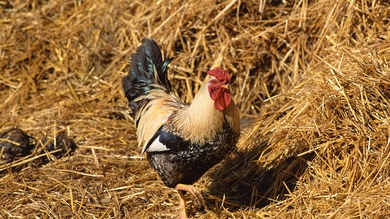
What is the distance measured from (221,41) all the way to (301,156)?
6.41 feet

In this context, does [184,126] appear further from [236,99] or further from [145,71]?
[236,99]

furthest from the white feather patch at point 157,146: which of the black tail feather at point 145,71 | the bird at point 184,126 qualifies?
the black tail feather at point 145,71

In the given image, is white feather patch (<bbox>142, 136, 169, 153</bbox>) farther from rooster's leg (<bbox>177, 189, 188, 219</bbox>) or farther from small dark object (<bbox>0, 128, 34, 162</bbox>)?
small dark object (<bbox>0, 128, 34, 162</bbox>)

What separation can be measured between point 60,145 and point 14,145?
44 cm

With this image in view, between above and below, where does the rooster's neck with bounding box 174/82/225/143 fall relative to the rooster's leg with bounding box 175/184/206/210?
above

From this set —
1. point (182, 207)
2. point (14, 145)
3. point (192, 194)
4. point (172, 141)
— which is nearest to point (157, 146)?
point (172, 141)

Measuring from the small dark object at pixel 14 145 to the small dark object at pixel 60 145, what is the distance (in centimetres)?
16

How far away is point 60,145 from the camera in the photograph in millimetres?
5875

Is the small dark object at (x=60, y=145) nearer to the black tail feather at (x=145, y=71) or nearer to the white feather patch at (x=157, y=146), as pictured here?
the black tail feather at (x=145, y=71)

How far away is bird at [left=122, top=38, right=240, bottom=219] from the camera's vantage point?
4.41 meters

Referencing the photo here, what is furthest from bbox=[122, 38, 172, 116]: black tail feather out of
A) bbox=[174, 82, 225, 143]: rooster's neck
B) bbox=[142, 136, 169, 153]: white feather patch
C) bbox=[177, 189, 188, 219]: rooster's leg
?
bbox=[177, 189, 188, 219]: rooster's leg

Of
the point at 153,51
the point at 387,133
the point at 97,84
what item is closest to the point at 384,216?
the point at 387,133

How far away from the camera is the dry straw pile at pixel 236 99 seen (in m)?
4.71

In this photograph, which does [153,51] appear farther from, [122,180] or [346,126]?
[346,126]
